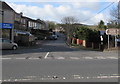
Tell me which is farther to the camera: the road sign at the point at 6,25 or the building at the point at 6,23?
the building at the point at 6,23

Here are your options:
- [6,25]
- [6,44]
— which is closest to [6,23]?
[6,25]

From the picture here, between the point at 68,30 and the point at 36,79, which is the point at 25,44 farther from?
the point at 68,30

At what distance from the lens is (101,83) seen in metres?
8.05

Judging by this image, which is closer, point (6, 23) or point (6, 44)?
point (6, 44)

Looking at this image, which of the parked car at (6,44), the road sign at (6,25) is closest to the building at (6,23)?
the road sign at (6,25)

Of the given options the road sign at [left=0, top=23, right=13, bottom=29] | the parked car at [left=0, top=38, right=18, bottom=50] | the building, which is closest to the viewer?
the parked car at [left=0, top=38, right=18, bottom=50]

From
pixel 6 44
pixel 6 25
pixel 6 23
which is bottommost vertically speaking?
pixel 6 44

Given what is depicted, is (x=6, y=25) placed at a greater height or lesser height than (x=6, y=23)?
lesser

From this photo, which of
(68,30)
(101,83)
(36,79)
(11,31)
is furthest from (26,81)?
(68,30)

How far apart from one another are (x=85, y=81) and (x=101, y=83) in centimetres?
64

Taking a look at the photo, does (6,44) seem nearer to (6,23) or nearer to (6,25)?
(6,25)

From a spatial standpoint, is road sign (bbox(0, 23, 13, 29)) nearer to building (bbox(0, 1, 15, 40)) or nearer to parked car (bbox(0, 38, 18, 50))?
building (bbox(0, 1, 15, 40))

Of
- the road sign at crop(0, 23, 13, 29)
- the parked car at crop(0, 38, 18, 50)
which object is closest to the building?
the road sign at crop(0, 23, 13, 29)

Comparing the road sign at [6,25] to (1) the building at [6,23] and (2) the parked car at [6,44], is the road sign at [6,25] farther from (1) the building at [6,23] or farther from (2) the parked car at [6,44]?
(2) the parked car at [6,44]
